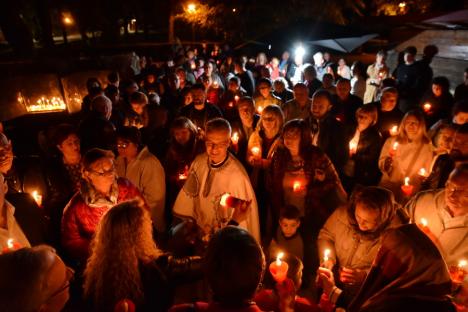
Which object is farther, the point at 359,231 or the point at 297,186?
the point at 297,186

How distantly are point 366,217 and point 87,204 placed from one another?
2316mm

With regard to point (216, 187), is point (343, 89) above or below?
above

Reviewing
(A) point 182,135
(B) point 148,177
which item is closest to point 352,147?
(A) point 182,135

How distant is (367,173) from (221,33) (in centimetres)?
2114

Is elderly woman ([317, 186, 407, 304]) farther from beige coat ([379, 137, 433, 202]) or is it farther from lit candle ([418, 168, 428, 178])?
beige coat ([379, 137, 433, 202])

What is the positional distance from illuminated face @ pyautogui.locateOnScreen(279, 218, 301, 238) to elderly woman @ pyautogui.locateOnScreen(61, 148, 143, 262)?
6.15ft

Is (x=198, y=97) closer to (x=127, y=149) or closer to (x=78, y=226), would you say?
(x=127, y=149)

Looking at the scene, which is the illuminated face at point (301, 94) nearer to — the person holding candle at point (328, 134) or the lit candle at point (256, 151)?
the person holding candle at point (328, 134)

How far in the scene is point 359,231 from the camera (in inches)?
120

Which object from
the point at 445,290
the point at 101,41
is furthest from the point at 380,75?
the point at 101,41

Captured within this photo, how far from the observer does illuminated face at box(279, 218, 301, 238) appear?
13.0 feet

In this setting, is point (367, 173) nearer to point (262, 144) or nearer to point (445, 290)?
point (262, 144)

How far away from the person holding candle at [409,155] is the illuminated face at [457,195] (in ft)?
4.76

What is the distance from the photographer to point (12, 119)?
8.91 meters
